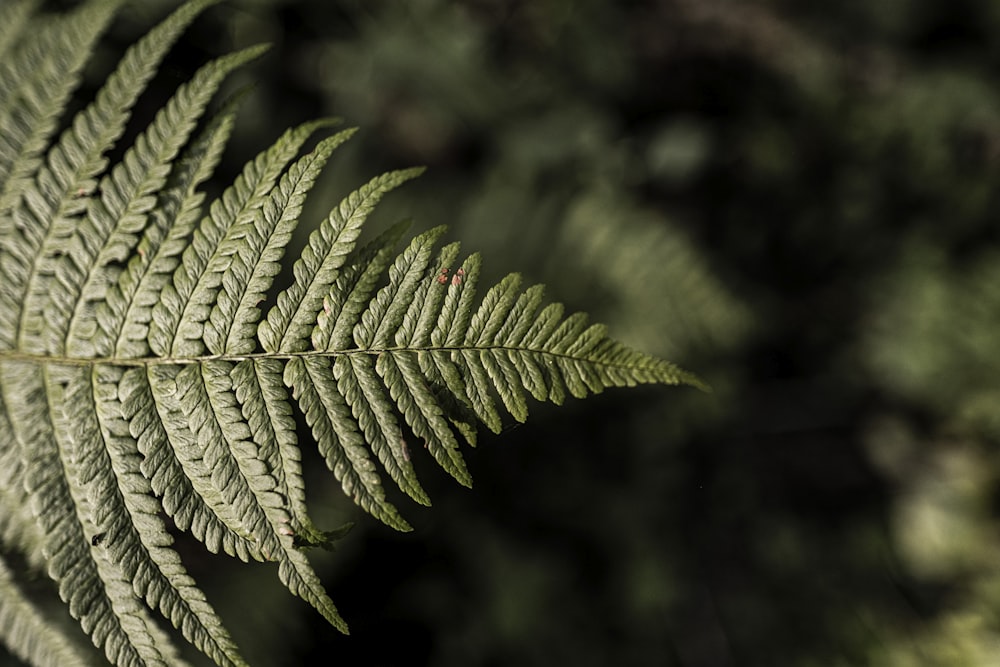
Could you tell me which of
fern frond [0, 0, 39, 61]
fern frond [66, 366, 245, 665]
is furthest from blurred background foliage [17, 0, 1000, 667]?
fern frond [66, 366, 245, 665]

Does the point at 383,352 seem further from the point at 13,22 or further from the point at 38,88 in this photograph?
the point at 13,22

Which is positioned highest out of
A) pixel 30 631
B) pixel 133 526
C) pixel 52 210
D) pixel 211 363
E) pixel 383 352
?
pixel 52 210

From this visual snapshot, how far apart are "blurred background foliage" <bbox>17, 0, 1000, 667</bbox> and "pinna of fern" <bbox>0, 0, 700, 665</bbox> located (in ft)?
3.50

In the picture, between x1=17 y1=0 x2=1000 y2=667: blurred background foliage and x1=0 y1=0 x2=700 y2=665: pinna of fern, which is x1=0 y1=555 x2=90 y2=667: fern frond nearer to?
x1=0 y1=0 x2=700 y2=665: pinna of fern

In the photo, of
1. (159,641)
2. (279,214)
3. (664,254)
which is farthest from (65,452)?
(664,254)

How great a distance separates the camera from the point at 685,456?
324 centimetres

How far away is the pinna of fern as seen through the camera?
1278 millimetres

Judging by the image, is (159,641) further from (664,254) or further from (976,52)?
(976,52)

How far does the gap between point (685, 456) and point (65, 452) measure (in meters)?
2.52

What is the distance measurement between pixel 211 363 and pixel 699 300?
1.92m

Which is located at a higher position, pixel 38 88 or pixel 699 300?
pixel 38 88

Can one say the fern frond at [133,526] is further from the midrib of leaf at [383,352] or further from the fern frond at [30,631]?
the fern frond at [30,631]

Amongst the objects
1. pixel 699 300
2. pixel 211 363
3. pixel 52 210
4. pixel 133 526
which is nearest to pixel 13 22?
pixel 52 210

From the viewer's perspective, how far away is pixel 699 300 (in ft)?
9.01
